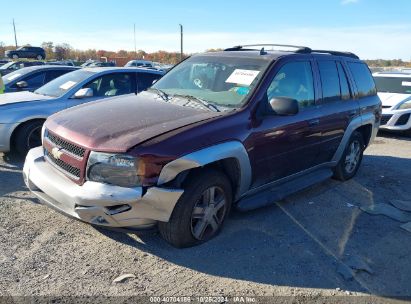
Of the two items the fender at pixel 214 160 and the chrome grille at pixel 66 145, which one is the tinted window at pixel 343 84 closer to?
the fender at pixel 214 160

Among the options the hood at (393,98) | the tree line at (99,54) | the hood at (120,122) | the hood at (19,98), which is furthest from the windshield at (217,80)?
the tree line at (99,54)

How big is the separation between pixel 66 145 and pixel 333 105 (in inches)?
132

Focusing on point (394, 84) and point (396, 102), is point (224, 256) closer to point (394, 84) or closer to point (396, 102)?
point (396, 102)

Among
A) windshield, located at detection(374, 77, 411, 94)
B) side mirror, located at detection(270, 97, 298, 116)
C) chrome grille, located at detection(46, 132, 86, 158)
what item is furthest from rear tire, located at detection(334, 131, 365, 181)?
windshield, located at detection(374, 77, 411, 94)

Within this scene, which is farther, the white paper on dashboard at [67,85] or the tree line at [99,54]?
the tree line at [99,54]

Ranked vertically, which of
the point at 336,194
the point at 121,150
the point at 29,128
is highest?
the point at 121,150

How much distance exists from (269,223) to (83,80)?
430cm

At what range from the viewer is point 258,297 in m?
2.97

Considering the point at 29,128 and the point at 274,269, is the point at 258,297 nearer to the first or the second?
the point at 274,269

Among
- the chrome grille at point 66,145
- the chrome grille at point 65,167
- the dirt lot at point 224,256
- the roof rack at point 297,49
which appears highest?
the roof rack at point 297,49

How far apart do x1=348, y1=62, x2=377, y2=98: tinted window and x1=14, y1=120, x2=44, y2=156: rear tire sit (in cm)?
494

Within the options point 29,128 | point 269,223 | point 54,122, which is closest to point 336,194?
point 269,223

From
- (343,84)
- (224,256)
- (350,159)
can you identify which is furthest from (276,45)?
(224,256)

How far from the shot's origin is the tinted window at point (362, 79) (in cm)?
564
